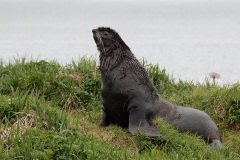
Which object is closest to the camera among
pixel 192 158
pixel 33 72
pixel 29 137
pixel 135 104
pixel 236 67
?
pixel 29 137

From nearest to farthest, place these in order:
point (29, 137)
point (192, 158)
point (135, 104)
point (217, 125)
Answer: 1. point (29, 137)
2. point (192, 158)
3. point (135, 104)
4. point (217, 125)

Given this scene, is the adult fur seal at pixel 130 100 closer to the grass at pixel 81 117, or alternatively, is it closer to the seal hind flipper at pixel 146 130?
the seal hind flipper at pixel 146 130

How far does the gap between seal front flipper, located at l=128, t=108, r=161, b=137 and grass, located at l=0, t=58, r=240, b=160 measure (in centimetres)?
9

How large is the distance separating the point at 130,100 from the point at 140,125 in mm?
380

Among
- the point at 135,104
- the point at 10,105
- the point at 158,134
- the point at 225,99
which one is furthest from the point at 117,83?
the point at 225,99

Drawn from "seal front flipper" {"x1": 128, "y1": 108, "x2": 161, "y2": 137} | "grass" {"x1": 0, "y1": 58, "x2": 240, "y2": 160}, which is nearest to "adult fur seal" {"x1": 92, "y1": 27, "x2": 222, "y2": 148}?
"seal front flipper" {"x1": 128, "y1": 108, "x2": 161, "y2": 137}

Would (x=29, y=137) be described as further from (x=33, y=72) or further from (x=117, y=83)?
(x=33, y=72)

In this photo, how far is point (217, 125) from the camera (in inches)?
327

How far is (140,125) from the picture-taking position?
7227 millimetres

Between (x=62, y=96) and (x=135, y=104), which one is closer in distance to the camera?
(x=135, y=104)

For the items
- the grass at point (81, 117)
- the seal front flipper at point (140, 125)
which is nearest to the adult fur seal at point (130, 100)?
the seal front flipper at point (140, 125)

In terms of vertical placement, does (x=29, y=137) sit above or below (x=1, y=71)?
below

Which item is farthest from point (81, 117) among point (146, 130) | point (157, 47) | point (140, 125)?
point (157, 47)

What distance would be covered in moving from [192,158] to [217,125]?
6.88 feet
